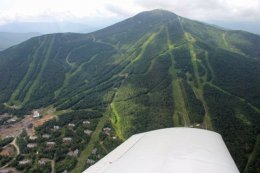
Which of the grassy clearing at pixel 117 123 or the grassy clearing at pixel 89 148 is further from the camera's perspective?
the grassy clearing at pixel 117 123

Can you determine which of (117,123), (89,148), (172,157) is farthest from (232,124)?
(172,157)

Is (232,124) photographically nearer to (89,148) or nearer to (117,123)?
(117,123)

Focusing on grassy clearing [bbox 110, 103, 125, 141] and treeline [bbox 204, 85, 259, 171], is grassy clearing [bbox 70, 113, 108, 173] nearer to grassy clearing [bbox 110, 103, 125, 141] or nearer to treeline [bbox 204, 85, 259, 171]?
grassy clearing [bbox 110, 103, 125, 141]

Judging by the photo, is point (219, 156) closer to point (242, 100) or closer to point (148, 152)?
point (148, 152)

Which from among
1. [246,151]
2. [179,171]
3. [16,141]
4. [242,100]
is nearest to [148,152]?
[179,171]

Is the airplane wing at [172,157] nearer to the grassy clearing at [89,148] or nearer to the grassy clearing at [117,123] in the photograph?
the grassy clearing at [89,148]

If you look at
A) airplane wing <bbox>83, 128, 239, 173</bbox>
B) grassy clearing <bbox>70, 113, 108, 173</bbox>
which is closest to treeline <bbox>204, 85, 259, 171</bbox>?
grassy clearing <bbox>70, 113, 108, 173</bbox>

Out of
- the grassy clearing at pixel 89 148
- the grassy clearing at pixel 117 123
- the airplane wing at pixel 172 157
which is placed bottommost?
the grassy clearing at pixel 89 148

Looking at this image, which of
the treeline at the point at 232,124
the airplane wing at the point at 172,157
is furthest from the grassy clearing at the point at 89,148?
the airplane wing at the point at 172,157
